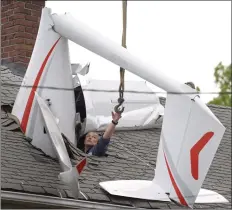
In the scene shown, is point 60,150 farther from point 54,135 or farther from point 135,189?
point 135,189

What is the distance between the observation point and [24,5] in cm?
1103

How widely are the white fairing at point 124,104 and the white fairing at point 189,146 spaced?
1.43 m

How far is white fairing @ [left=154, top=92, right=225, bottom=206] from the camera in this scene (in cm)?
802

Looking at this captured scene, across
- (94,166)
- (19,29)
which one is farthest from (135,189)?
(19,29)

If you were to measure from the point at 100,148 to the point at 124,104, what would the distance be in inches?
53.5

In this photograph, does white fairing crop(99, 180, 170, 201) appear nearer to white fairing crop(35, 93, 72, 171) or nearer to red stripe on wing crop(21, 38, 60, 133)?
white fairing crop(35, 93, 72, 171)

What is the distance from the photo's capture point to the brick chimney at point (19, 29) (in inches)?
430

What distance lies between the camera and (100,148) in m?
8.88

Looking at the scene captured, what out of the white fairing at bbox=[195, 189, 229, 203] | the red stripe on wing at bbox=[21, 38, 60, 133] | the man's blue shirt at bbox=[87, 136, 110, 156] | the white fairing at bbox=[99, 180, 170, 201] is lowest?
the white fairing at bbox=[195, 189, 229, 203]

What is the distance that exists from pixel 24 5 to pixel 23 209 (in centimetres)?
452

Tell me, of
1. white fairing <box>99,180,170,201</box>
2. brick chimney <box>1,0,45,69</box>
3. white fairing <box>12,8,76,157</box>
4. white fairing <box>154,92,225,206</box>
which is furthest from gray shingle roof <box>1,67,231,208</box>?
brick chimney <box>1,0,45,69</box>

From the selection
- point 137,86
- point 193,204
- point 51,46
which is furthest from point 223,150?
point 51,46

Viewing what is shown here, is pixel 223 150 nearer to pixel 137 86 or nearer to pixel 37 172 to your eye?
pixel 137 86

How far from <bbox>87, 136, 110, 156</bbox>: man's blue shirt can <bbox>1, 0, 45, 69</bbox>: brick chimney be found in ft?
7.86
